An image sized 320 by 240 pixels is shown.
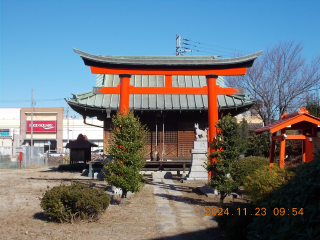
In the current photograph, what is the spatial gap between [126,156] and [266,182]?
4.61 m

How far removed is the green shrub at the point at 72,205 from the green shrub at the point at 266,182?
3.77 metres

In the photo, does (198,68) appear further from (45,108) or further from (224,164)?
(45,108)

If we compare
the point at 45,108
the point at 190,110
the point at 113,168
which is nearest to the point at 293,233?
the point at 113,168

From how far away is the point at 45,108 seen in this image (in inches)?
2308

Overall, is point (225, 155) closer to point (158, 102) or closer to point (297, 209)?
point (297, 209)

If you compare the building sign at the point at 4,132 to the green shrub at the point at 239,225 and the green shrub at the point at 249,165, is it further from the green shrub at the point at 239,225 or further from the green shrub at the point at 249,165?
the green shrub at the point at 239,225

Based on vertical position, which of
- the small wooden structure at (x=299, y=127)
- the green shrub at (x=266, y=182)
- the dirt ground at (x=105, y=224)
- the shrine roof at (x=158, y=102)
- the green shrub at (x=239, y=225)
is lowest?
the dirt ground at (x=105, y=224)

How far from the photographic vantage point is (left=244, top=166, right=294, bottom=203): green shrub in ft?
26.8

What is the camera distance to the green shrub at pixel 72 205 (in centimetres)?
830

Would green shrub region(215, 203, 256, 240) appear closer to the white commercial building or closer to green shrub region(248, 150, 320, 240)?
green shrub region(248, 150, 320, 240)

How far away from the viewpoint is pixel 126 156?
1120 cm

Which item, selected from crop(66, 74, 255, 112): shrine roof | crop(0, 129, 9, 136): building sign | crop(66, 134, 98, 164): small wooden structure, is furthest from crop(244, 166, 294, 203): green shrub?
crop(0, 129, 9, 136): building sign

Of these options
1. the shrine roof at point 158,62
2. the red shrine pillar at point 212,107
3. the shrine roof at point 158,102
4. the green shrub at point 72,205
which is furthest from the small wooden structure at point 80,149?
the green shrub at point 72,205

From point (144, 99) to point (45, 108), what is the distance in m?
39.9
